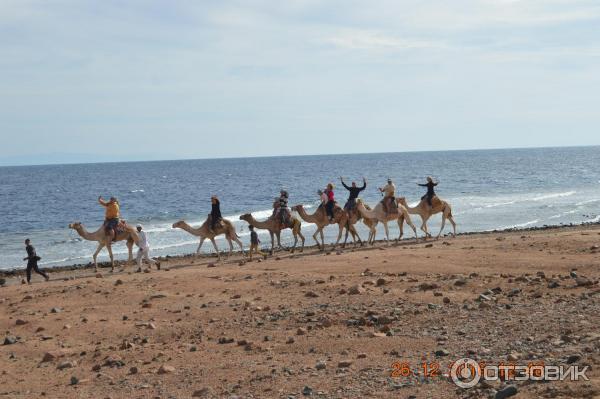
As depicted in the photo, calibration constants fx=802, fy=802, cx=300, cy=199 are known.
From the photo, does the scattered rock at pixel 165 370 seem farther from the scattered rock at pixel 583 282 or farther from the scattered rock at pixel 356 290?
the scattered rock at pixel 583 282

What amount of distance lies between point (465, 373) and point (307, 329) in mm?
3812

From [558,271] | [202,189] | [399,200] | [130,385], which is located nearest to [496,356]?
[130,385]

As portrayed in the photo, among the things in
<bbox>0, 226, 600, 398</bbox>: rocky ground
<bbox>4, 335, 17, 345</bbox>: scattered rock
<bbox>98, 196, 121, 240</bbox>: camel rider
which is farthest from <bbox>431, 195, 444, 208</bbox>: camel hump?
<bbox>4, 335, 17, 345</bbox>: scattered rock

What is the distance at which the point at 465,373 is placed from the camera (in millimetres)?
9867

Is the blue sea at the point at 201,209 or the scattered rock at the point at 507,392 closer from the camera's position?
the scattered rock at the point at 507,392

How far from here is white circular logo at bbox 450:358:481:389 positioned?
9531 millimetres

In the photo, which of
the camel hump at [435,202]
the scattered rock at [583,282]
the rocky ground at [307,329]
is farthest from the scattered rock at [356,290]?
the camel hump at [435,202]

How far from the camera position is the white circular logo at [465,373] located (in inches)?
375

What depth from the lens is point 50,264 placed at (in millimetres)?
31156

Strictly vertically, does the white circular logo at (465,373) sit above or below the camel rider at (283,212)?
below

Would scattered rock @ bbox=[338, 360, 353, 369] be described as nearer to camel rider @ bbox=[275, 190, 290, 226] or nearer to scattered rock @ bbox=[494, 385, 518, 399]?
scattered rock @ bbox=[494, 385, 518, 399]

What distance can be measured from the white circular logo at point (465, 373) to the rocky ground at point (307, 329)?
0.12 metres

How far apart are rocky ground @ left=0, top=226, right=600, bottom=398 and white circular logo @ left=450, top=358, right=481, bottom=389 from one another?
120 millimetres

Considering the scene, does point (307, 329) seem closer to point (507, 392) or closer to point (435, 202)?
point (507, 392)
